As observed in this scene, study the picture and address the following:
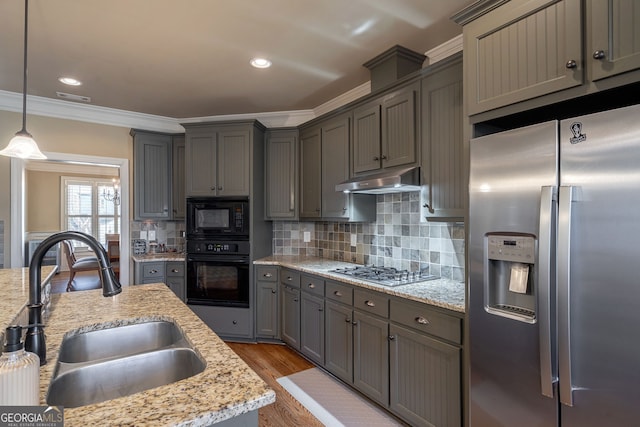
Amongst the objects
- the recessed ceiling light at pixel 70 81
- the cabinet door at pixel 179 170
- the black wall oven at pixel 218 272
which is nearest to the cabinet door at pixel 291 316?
the black wall oven at pixel 218 272

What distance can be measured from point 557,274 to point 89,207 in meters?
9.74

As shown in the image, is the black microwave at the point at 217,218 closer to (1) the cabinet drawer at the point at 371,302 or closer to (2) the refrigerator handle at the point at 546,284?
(1) the cabinet drawer at the point at 371,302

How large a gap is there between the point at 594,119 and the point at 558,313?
2.33 ft

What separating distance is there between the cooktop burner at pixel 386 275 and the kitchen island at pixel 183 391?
136 cm

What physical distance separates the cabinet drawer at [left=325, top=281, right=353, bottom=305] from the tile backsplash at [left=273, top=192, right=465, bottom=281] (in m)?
0.58

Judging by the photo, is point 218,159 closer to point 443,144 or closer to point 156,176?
point 156,176

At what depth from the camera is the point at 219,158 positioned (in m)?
3.68

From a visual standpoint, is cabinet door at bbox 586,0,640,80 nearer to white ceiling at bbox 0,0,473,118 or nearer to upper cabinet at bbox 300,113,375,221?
white ceiling at bbox 0,0,473,118

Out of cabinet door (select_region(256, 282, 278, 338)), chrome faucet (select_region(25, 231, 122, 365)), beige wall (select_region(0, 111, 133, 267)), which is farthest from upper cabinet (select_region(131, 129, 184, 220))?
chrome faucet (select_region(25, 231, 122, 365))

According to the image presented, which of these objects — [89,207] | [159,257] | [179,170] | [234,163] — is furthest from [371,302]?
[89,207]

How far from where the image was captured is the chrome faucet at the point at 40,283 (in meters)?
0.98

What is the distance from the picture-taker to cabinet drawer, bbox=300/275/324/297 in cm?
288

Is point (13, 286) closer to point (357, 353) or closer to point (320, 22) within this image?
point (357, 353)

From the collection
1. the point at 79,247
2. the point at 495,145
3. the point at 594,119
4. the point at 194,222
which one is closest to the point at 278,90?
the point at 194,222
